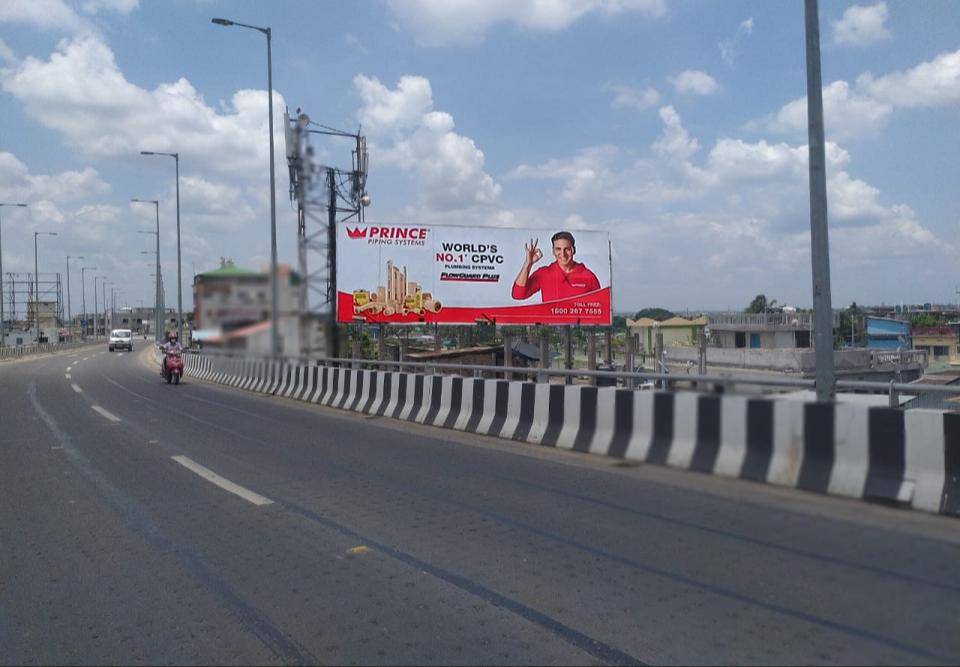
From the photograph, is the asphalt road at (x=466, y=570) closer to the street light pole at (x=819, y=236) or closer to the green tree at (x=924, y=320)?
the street light pole at (x=819, y=236)

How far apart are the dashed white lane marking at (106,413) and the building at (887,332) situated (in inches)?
1086

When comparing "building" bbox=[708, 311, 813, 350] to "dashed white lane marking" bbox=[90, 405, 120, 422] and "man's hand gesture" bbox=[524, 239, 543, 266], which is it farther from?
"dashed white lane marking" bbox=[90, 405, 120, 422]

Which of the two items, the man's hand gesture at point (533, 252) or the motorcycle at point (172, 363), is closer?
the motorcycle at point (172, 363)

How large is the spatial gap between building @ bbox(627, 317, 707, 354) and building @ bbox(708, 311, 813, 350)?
651 mm

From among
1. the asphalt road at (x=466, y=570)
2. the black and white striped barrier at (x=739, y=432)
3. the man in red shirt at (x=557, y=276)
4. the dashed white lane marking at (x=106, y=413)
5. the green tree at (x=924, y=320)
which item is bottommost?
the asphalt road at (x=466, y=570)

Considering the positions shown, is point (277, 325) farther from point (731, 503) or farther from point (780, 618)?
point (731, 503)

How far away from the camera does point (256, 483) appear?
8078 millimetres

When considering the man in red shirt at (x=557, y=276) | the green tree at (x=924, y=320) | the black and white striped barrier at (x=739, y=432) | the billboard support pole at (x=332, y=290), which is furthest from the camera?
the green tree at (x=924, y=320)

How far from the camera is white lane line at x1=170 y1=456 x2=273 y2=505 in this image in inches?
287

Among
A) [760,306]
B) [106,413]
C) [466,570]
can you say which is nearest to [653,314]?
[760,306]

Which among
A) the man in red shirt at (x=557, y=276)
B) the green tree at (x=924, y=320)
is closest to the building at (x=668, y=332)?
the man in red shirt at (x=557, y=276)

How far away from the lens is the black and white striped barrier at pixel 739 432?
3.40 metres

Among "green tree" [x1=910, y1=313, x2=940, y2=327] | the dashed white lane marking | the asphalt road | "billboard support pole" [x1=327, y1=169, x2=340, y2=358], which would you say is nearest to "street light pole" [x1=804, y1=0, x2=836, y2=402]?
the asphalt road

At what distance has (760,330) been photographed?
74.9ft
